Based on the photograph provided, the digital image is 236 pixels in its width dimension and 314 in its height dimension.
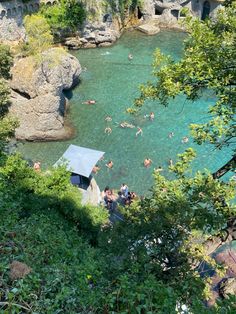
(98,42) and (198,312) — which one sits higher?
(198,312)

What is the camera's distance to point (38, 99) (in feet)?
84.3

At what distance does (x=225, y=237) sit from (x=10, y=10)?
30366 mm

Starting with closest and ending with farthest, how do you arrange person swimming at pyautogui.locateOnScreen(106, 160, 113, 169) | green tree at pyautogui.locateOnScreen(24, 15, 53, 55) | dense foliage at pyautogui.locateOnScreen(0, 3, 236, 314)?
1. dense foliage at pyautogui.locateOnScreen(0, 3, 236, 314)
2. person swimming at pyautogui.locateOnScreen(106, 160, 113, 169)
3. green tree at pyautogui.locateOnScreen(24, 15, 53, 55)

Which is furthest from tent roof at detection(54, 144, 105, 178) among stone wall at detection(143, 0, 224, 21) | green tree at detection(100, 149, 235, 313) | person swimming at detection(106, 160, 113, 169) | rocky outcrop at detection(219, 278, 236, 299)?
stone wall at detection(143, 0, 224, 21)

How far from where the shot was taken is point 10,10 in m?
34.0

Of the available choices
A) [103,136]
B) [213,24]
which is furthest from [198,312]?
[103,136]

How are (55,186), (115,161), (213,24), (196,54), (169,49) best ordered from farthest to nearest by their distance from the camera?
(169,49), (115,161), (55,186), (213,24), (196,54)

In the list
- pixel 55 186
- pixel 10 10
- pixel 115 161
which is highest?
pixel 10 10

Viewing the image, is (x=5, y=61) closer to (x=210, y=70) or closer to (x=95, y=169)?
(x=95, y=169)

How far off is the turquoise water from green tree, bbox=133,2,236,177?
11002mm

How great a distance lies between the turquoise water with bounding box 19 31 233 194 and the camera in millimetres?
22469

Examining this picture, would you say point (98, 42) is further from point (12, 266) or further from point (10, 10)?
point (12, 266)

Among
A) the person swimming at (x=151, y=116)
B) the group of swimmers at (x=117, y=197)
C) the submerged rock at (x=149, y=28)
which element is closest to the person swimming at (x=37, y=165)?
the group of swimmers at (x=117, y=197)

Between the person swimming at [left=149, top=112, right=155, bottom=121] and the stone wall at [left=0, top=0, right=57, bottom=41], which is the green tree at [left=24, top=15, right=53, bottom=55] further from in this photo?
Result: the person swimming at [left=149, top=112, right=155, bottom=121]
